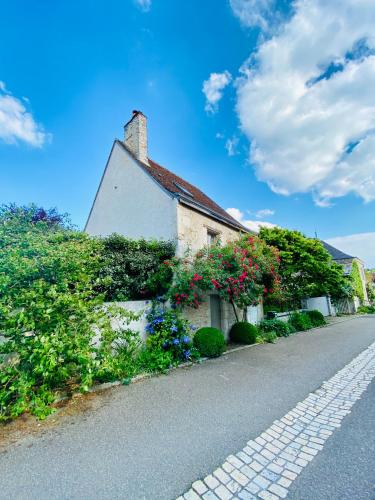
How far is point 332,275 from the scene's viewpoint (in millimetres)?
13000

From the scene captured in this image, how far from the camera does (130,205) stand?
9781mm

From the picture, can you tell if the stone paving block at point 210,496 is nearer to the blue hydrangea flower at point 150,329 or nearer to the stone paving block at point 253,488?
the stone paving block at point 253,488

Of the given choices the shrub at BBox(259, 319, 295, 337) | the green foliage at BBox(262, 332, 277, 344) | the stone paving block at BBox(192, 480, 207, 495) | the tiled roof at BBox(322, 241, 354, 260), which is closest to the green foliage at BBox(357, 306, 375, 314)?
the tiled roof at BBox(322, 241, 354, 260)

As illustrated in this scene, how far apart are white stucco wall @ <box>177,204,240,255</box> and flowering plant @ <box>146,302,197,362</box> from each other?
236 cm

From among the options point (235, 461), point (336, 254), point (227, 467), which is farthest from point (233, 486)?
point (336, 254)

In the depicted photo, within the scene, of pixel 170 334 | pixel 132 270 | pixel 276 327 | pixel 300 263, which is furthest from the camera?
pixel 300 263

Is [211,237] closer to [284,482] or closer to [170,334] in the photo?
[170,334]

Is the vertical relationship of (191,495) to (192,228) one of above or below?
below

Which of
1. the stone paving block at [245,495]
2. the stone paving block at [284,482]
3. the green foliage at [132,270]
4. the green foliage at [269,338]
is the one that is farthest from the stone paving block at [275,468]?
the green foliage at [269,338]

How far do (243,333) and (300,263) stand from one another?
6.51 metres

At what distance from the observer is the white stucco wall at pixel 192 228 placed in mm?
8008

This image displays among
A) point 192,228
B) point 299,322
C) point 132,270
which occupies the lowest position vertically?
point 299,322

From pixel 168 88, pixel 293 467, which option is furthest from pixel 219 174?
pixel 293 467

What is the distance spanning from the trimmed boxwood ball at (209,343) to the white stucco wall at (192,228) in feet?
9.32
